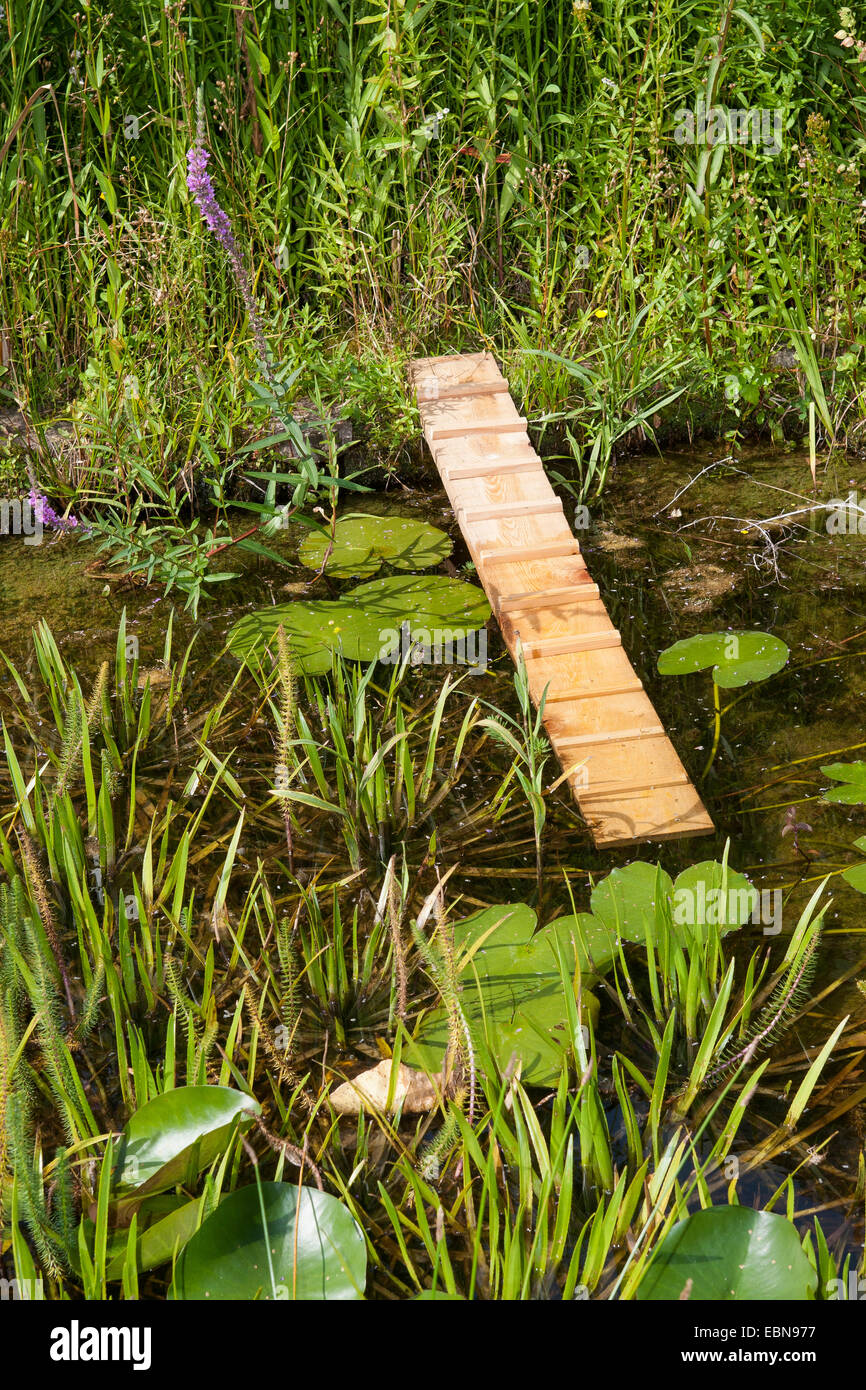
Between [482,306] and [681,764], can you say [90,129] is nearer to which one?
[482,306]

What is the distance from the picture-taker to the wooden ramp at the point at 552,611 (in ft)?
7.41

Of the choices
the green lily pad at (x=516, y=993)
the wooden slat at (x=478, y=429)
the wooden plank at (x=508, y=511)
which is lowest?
the green lily pad at (x=516, y=993)

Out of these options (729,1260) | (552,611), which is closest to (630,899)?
(729,1260)

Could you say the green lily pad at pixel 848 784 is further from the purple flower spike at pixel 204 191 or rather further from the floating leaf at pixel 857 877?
the purple flower spike at pixel 204 191

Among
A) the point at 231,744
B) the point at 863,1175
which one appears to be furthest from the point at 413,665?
the point at 863,1175

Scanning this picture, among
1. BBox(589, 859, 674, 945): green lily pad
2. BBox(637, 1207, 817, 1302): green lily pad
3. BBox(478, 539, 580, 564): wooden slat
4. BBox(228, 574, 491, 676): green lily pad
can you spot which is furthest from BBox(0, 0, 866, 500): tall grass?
BBox(637, 1207, 817, 1302): green lily pad

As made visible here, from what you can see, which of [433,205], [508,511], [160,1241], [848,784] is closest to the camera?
[160,1241]

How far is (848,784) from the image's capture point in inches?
88.6

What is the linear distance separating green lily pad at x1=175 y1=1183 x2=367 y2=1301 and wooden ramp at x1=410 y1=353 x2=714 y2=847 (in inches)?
38.2

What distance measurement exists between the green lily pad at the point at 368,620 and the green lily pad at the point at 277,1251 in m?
1.40

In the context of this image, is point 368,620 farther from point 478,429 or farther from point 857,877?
point 857,877

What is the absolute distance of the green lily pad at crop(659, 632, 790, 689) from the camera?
8.41ft

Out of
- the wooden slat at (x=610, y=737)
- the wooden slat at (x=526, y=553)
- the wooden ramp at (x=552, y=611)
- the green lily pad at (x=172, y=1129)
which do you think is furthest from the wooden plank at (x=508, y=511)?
the green lily pad at (x=172, y=1129)

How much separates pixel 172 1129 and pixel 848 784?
1.42 m
